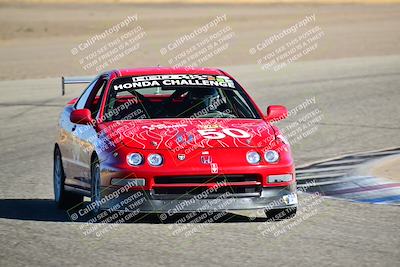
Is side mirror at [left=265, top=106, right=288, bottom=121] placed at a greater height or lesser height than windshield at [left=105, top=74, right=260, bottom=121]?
lesser

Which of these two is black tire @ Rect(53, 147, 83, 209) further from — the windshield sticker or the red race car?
the windshield sticker

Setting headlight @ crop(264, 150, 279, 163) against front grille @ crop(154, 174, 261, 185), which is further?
headlight @ crop(264, 150, 279, 163)

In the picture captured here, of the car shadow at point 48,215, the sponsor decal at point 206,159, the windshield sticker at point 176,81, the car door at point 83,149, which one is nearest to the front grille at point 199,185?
the sponsor decal at point 206,159

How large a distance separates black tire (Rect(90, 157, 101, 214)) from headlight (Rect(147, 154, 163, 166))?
21.2 inches

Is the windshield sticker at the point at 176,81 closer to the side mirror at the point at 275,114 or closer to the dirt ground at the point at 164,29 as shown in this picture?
the side mirror at the point at 275,114

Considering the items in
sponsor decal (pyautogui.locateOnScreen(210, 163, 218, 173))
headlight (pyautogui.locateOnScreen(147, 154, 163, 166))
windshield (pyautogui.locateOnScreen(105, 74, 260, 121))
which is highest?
windshield (pyautogui.locateOnScreen(105, 74, 260, 121))

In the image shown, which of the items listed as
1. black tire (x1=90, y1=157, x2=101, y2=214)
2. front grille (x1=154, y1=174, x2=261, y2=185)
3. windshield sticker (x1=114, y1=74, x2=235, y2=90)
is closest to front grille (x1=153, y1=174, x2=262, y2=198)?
front grille (x1=154, y1=174, x2=261, y2=185)

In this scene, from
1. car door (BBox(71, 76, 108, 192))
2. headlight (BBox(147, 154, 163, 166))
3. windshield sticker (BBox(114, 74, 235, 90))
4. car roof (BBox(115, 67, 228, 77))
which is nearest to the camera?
headlight (BBox(147, 154, 163, 166))

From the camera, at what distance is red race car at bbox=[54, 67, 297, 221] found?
9.17 meters

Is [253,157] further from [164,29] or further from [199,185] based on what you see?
[164,29]

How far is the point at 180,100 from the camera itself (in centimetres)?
1074

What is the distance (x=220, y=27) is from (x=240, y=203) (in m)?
44.2

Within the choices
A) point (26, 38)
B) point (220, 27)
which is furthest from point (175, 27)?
point (26, 38)

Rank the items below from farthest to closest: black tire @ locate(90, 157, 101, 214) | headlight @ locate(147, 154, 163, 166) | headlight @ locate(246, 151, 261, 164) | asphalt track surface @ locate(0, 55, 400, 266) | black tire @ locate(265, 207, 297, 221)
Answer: black tire @ locate(265, 207, 297, 221) → black tire @ locate(90, 157, 101, 214) → headlight @ locate(246, 151, 261, 164) → headlight @ locate(147, 154, 163, 166) → asphalt track surface @ locate(0, 55, 400, 266)
